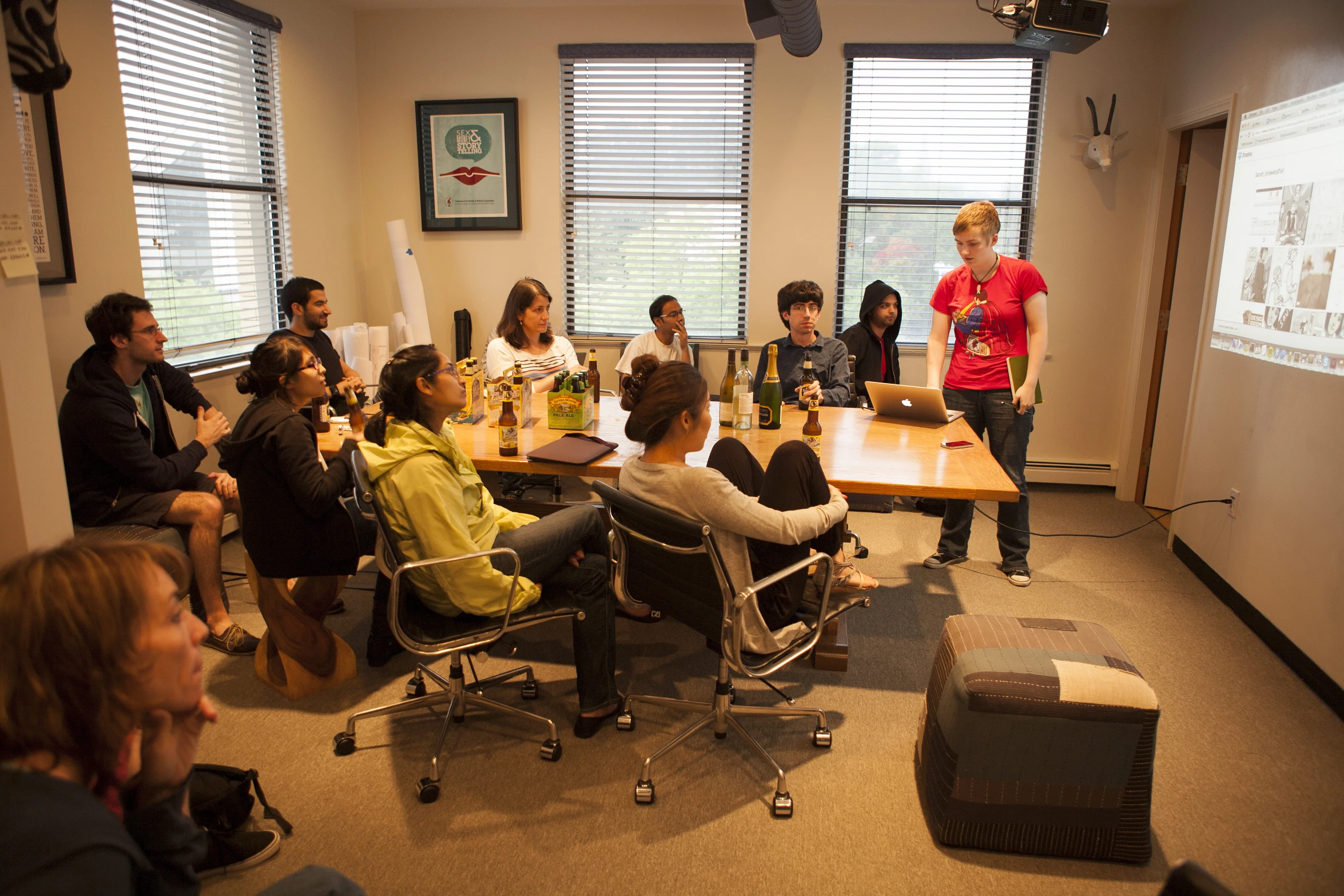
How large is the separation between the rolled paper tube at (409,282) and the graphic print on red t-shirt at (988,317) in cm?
300

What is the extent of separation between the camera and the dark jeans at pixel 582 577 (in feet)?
8.09

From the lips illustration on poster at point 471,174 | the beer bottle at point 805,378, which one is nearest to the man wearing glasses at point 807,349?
the beer bottle at point 805,378

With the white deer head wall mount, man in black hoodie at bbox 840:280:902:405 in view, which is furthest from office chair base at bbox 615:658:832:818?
the white deer head wall mount

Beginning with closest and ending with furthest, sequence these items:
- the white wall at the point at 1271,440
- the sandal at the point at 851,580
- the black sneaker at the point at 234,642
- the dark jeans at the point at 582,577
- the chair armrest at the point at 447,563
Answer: the chair armrest at the point at 447,563 < the dark jeans at the point at 582,577 < the sandal at the point at 851,580 < the white wall at the point at 1271,440 < the black sneaker at the point at 234,642

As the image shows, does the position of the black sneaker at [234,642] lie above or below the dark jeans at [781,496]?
below

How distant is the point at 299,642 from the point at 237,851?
2.74 ft

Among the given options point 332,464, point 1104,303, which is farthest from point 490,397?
point 1104,303

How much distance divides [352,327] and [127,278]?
1.27 meters

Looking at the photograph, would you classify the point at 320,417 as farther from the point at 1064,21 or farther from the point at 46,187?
the point at 1064,21

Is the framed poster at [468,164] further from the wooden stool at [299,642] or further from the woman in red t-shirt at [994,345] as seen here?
the wooden stool at [299,642]

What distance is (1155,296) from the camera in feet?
16.3

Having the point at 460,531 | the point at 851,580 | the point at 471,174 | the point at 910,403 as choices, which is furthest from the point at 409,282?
the point at 851,580

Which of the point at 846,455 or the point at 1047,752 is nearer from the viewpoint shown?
the point at 1047,752

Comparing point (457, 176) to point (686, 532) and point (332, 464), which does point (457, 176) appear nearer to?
point (332, 464)
